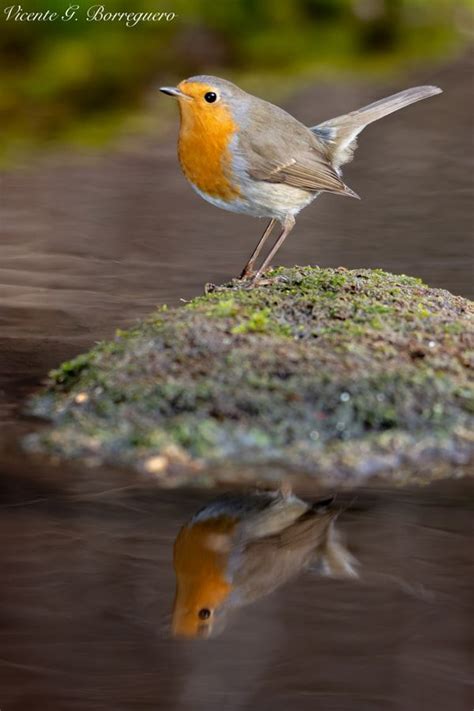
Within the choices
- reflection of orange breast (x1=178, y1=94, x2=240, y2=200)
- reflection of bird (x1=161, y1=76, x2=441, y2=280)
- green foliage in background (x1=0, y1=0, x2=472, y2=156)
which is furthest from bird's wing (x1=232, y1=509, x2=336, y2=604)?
green foliage in background (x1=0, y1=0, x2=472, y2=156)

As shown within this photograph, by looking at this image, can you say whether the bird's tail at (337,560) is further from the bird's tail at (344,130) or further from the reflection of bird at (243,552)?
the bird's tail at (344,130)

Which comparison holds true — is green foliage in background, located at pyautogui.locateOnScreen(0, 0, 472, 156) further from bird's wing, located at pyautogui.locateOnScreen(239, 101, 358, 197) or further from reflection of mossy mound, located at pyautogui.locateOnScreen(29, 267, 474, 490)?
reflection of mossy mound, located at pyautogui.locateOnScreen(29, 267, 474, 490)

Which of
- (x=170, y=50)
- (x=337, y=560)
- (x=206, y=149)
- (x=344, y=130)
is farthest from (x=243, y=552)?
(x=170, y=50)

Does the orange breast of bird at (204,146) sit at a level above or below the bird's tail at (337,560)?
above

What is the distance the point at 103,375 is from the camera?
14.5ft

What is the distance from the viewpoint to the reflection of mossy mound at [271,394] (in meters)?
4.07

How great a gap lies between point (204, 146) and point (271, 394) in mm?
1546

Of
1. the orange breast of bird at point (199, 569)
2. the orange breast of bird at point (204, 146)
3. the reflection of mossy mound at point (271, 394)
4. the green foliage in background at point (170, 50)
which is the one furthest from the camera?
the green foliage in background at point (170, 50)

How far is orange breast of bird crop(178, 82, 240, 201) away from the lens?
5.29m

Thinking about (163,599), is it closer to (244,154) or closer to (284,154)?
(244,154)

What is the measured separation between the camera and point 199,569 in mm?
3561

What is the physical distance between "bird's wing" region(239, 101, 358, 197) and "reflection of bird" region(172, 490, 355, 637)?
1.98 m

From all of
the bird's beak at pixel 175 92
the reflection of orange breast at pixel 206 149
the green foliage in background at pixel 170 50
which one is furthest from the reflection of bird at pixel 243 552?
the green foliage in background at pixel 170 50

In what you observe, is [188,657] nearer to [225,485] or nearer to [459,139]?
[225,485]
